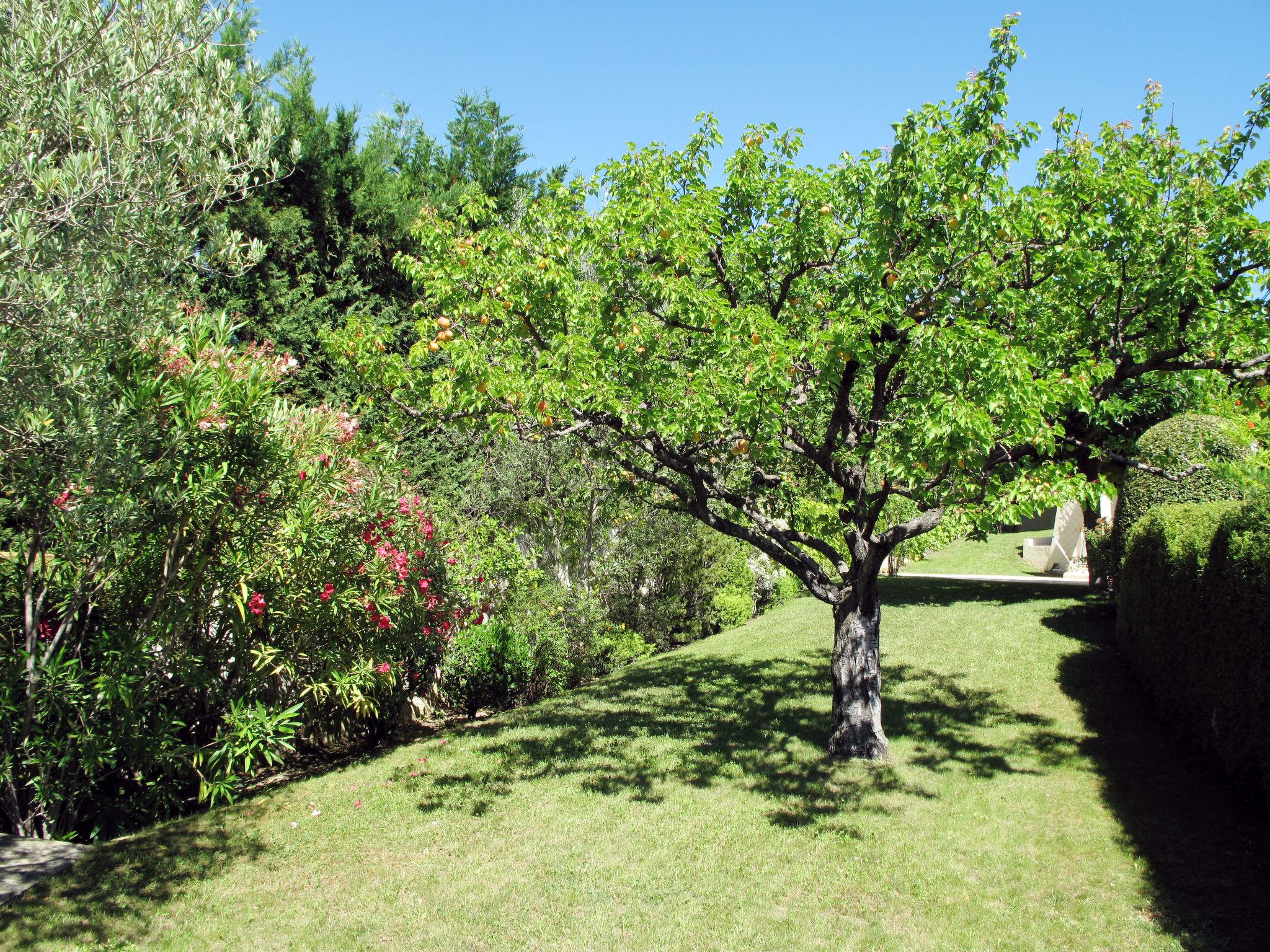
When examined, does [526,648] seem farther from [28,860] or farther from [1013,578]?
[1013,578]

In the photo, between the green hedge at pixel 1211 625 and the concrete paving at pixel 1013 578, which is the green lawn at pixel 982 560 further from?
the green hedge at pixel 1211 625

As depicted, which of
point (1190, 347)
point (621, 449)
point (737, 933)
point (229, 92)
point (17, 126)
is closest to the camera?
point (17, 126)

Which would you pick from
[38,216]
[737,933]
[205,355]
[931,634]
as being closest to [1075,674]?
[931,634]

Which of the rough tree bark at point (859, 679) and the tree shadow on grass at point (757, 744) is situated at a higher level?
the rough tree bark at point (859, 679)

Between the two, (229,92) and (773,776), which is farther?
(773,776)

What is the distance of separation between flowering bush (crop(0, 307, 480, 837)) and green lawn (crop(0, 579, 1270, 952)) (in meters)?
0.82

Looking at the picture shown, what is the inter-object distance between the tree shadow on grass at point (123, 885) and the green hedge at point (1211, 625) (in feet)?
23.6

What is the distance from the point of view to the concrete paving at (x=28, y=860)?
16.8ft

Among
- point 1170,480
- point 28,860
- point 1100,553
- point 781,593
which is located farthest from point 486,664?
point 1100,553

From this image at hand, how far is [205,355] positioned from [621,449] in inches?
174

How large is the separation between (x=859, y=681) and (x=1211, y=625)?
2864mm

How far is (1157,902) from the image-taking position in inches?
196

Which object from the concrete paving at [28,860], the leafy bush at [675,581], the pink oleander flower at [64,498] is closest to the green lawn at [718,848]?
the concrete paving at [28,860]

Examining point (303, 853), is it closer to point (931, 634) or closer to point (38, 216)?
point (38, 216)
